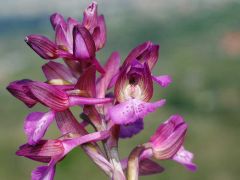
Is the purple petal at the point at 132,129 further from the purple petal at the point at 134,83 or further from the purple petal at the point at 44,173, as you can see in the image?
the purple petal at the point at 44,173

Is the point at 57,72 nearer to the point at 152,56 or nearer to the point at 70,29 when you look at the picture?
the point at 70,29

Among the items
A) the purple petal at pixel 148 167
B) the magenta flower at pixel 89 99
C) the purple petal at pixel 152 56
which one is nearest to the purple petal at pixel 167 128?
the magenta flower at pixel 89 99

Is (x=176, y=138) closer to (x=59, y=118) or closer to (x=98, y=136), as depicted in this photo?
(x=98, y=136)

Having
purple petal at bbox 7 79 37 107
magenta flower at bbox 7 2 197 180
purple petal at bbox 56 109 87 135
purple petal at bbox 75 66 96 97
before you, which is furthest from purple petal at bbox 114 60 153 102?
purple petal at bbox 7 79 37 107

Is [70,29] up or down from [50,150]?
up

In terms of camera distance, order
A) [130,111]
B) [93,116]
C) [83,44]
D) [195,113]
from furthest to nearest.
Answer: [195,113], [93,116], [83,44], [130,111]

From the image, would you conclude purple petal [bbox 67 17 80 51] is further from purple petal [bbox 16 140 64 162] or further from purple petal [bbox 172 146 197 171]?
purple petal [bbox 172 146 197 171]

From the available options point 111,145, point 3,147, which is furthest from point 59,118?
point 3,147

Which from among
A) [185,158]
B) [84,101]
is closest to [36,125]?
[84,101]
